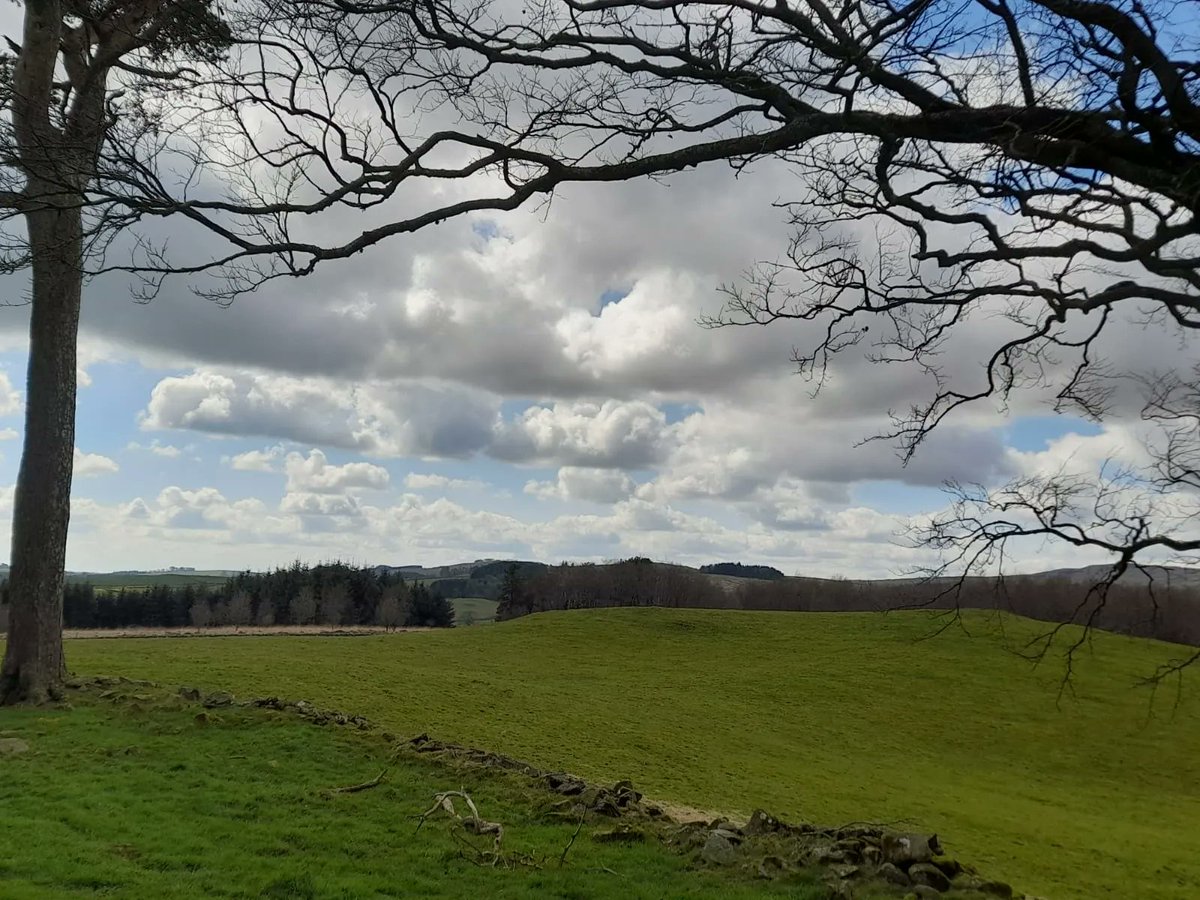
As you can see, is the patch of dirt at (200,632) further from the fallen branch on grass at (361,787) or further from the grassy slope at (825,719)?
the fallen branch on grass at (361,787)

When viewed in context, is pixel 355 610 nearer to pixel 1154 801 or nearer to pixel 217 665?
pixel 217 665

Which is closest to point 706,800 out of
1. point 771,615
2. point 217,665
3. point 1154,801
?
point 217,665

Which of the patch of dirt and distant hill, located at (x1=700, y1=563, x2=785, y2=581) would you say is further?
distant hill, located at (x1=700, y1=563, x2=785, y2=581)

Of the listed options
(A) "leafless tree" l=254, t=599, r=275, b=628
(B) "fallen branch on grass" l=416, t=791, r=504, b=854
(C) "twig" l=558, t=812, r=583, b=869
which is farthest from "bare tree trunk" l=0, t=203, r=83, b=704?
(A) "leafless tree" l=254, t=599, r=275, b=628

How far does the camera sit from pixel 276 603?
314 feet

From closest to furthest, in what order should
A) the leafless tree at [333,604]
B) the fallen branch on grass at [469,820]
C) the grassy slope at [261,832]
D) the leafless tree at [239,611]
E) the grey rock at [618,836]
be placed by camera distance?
the grassy slope at [261,832], the fallen branch on grass at [469,820], the grey rock at [618,836], the leafless tree at [239,611], the leafless tree at [333,604]

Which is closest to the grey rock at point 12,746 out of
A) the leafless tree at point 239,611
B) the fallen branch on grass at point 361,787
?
the fallen branch on grass at point 361,787

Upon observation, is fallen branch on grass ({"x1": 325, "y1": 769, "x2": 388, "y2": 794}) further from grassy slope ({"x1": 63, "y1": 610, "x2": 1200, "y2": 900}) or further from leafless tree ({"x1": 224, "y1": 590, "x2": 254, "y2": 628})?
leafless tree ({"x1": 224, "y1": 590, "x2": 254, "y2": 628})

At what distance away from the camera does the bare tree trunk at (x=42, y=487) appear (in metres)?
14.5

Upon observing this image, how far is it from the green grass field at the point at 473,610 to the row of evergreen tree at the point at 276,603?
2515 cm

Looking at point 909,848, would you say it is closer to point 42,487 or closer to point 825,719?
point 42,487

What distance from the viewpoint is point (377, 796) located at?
10.5 metres

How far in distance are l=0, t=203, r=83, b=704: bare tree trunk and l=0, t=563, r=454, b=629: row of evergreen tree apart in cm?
7721

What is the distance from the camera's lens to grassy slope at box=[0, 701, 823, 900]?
730cm
